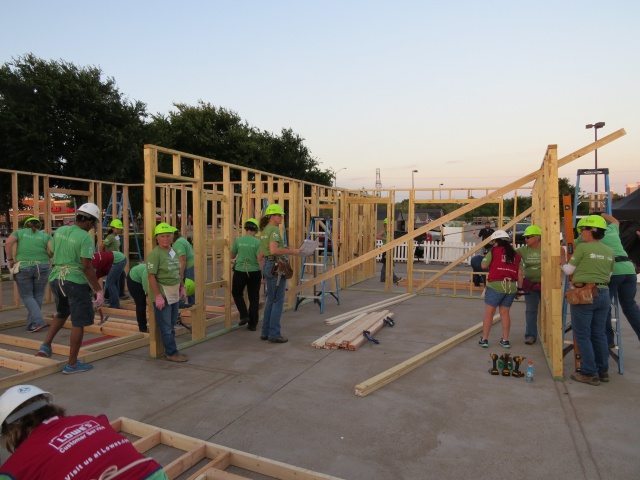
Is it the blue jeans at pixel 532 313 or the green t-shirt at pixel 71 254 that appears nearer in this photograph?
the green t-shirt at pixel 71 254

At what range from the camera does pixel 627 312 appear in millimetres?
5570

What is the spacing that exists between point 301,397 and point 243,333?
112 inches

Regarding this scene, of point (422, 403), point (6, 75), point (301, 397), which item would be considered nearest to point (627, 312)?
point (422, 403)

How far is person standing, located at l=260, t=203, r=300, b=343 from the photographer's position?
21.9 feet

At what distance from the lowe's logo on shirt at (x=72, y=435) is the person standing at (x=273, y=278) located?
4.76 metres

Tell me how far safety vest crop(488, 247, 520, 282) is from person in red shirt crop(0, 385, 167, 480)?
5173mm

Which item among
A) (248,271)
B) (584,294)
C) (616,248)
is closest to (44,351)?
(248,271)

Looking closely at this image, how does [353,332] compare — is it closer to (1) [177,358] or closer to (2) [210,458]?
(1) [177,358]

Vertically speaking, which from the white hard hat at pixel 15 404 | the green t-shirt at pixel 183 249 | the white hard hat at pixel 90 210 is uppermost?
the white hard hat at pixel 90 210

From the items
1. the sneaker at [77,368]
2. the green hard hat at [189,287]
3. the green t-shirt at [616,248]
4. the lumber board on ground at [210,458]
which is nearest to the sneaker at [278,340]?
the green hard hat at [189,287]

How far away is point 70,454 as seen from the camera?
5.73 ft

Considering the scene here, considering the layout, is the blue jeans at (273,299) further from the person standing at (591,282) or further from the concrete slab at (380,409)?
the person standing at (591,282)

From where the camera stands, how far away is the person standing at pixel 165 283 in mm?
5508

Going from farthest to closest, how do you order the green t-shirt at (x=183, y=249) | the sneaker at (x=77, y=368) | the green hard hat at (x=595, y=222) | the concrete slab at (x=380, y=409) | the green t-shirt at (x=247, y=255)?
the green t-shirt at (x=247, y=255), the green t-shirt at (x=183, y=249), the sneaker at (x=77, y=368), the green hard hat at (x=595, y=222), the concrete slab at (x=380, y=409)
